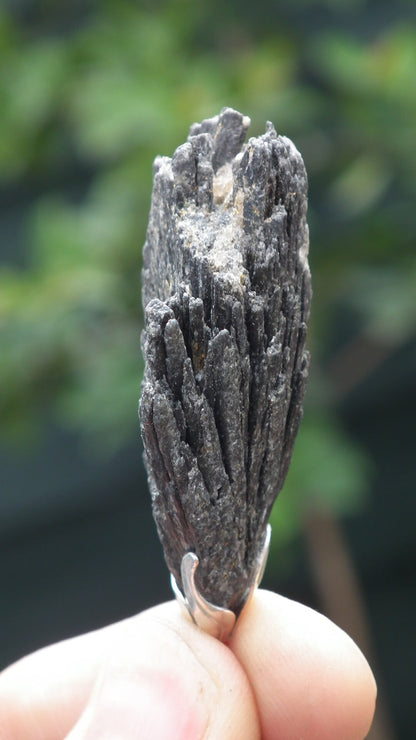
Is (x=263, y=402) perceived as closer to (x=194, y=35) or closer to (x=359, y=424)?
(x=194, y=35)

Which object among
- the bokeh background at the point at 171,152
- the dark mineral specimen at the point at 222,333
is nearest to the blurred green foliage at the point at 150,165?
the bokeh background at the point at 171,152

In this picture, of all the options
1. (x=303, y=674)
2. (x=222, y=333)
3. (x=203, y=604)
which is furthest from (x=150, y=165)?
(x=303, y=674)

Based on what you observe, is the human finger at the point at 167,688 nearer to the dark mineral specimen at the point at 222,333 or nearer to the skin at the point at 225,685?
the skin at the point at 225,685

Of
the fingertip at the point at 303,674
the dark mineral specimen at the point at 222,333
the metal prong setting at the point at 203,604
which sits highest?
the dark mineral specimen at the point at 222,333

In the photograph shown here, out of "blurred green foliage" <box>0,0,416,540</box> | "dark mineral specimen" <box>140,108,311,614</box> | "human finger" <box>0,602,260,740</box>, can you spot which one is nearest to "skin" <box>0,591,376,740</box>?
"human finger" <box>0,602,260,740</box>

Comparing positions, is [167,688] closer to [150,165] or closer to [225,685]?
[225,685]

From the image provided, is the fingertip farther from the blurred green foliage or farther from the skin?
the blurred green foliage
